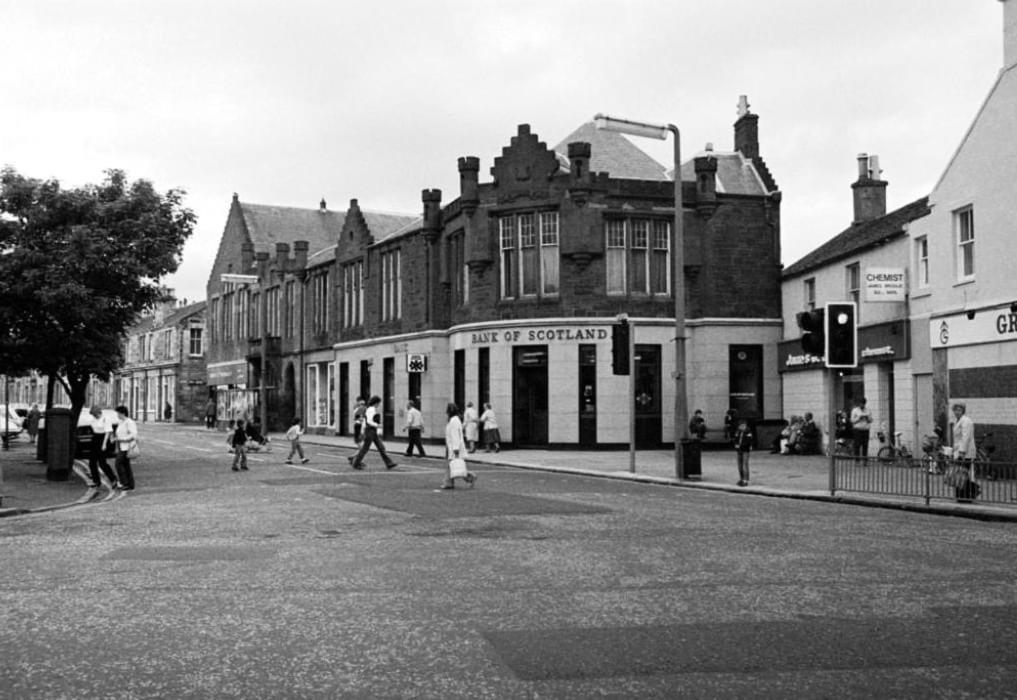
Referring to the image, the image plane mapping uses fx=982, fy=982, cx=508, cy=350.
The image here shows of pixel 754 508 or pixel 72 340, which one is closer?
pixel 754 508

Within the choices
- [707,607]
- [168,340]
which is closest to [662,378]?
[707,607]

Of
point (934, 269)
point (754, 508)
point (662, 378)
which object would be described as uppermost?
point (934, 269)

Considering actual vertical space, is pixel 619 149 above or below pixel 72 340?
above

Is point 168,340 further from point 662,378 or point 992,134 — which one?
point 992,134

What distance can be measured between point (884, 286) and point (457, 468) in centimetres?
1348

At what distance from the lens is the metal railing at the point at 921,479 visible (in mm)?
15211

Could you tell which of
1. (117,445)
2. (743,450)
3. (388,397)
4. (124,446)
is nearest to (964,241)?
(743,450)

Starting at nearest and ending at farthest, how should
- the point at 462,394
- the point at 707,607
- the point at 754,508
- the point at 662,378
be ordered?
the point at 707,607 → the point at 754,508 → the point at 662,378 → the point at 462,394

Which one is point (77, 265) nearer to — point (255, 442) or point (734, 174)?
point (255, 442)

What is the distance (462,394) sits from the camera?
36.4 meters

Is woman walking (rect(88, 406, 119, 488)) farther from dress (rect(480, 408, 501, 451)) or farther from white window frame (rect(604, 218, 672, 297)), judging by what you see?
white window frame (rect(604, 218, 672, 297))

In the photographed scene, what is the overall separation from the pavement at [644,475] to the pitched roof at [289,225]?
3110 centimetres

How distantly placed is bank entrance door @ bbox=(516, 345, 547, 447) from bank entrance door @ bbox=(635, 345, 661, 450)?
3.15m

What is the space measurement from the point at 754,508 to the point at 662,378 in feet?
58.3
